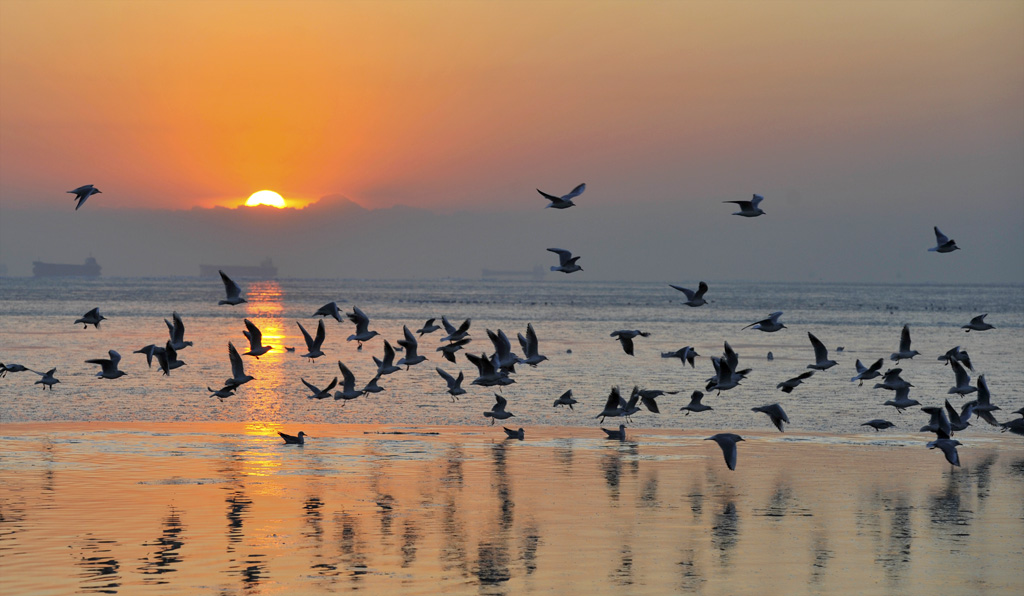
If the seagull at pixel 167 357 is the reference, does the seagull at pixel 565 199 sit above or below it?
above

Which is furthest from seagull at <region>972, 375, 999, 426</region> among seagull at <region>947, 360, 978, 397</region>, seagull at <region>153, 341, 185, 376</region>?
seagull at <region>153, 341, 185, 376</region>

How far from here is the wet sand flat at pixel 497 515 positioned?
1501 centimetres

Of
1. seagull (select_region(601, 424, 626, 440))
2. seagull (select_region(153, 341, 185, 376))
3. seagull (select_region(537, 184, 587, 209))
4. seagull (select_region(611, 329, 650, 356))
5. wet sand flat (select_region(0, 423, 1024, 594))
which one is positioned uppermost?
seagull (select_region(537, 184, 587, 209))

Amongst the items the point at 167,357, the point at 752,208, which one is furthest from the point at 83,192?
A: the point at 752,208

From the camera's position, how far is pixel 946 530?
1809cm

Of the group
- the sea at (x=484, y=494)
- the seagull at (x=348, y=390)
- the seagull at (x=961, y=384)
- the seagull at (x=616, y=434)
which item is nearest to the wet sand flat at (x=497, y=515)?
the sea at (x=484, y=494)

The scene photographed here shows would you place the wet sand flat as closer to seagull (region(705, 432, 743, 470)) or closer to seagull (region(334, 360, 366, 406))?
seagull (region(705, 432, 743, 470))

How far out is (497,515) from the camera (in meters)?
18.8

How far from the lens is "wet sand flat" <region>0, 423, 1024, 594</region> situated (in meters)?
15.0

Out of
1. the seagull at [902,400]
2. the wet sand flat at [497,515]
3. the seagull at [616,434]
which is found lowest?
the wet sand flat at [497,515]

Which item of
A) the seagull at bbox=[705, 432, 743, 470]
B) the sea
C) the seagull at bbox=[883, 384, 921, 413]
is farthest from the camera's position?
the seagull at bbox=[883, 384, 921, 413]

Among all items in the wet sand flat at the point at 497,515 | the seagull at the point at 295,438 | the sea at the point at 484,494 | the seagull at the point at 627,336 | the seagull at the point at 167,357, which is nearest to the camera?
the wet sand flat at the point at 497,515

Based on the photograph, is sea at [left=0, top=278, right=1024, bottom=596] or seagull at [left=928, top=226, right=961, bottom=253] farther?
seagull at [left=928, top=226, right=961, bottom=253]

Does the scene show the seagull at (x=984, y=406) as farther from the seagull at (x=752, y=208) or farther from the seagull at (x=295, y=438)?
the seagull at (x=295, y=438)
